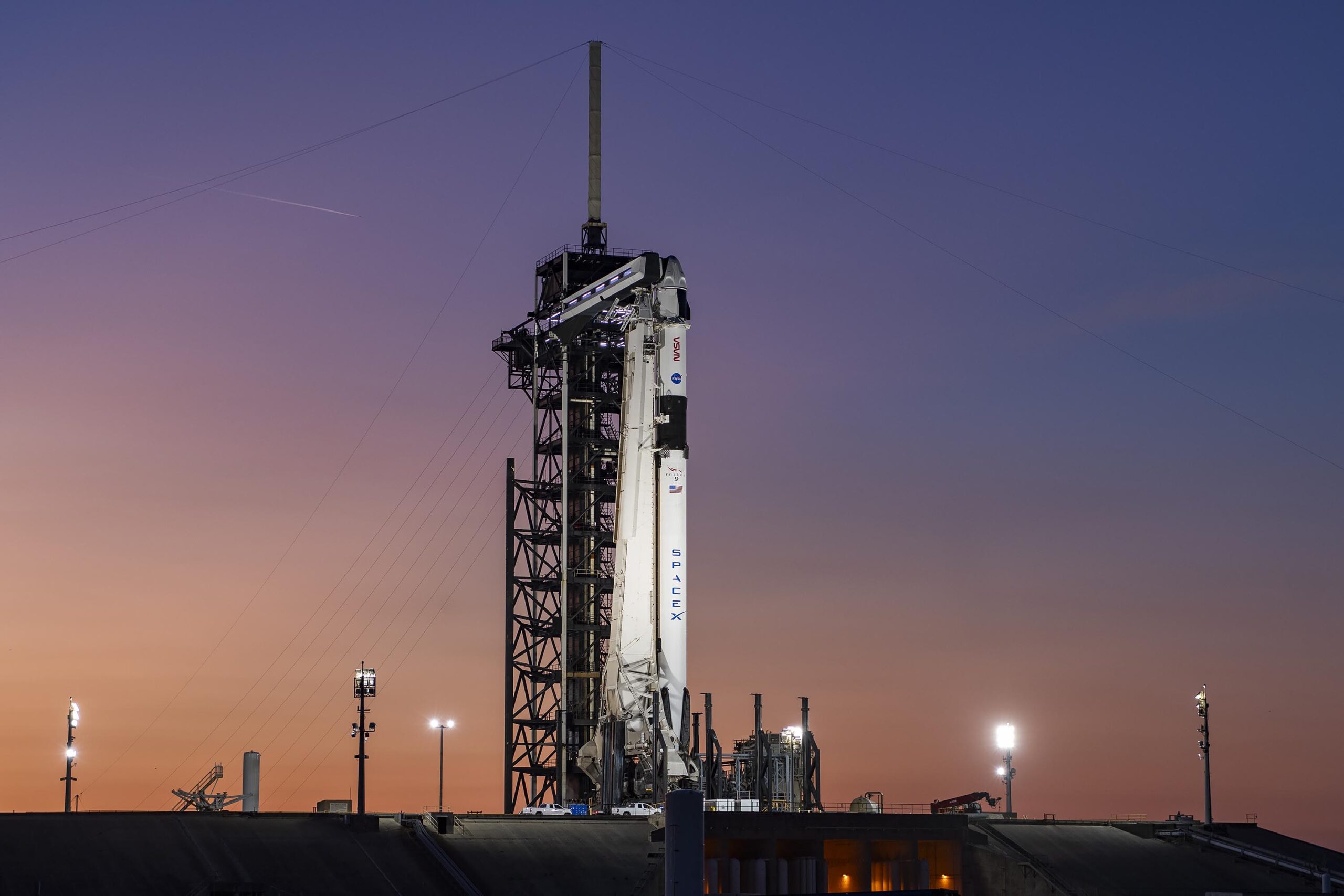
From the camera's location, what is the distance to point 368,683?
234 ft

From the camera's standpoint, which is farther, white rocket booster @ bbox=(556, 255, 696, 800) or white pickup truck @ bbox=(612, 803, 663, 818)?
white rocket booster @ bbox=(556, 255, 696, 800)

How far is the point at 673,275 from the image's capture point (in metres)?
78.9

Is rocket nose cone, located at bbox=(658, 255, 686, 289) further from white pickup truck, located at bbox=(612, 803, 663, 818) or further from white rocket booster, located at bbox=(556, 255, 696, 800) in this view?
white pickup truck, located at bbox=(612, 803, 663, 818)

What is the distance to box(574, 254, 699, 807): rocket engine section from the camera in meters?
73.4

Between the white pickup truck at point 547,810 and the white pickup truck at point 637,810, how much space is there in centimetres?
213

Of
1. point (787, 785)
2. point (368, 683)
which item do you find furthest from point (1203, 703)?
point (368, 683)

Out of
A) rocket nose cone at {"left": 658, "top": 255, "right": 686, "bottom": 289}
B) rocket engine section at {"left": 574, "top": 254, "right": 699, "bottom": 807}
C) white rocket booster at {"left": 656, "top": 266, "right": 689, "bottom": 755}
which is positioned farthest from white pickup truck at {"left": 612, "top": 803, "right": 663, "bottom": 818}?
rocket nose cone at {"left": 658, "top": 255, "right": 686, "bottom": 289}

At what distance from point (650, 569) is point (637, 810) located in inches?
439

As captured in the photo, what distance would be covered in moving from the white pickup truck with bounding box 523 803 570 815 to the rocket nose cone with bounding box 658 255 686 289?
24216mm

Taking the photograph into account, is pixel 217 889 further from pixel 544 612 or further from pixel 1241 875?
pixel 1241 875

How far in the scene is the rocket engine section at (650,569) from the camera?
73438 millimetres

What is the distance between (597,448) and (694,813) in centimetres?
5244

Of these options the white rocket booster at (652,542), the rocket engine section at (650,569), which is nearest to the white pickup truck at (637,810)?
the rocket engine section at (650,569)

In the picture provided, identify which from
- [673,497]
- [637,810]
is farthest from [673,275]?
[637,810]
